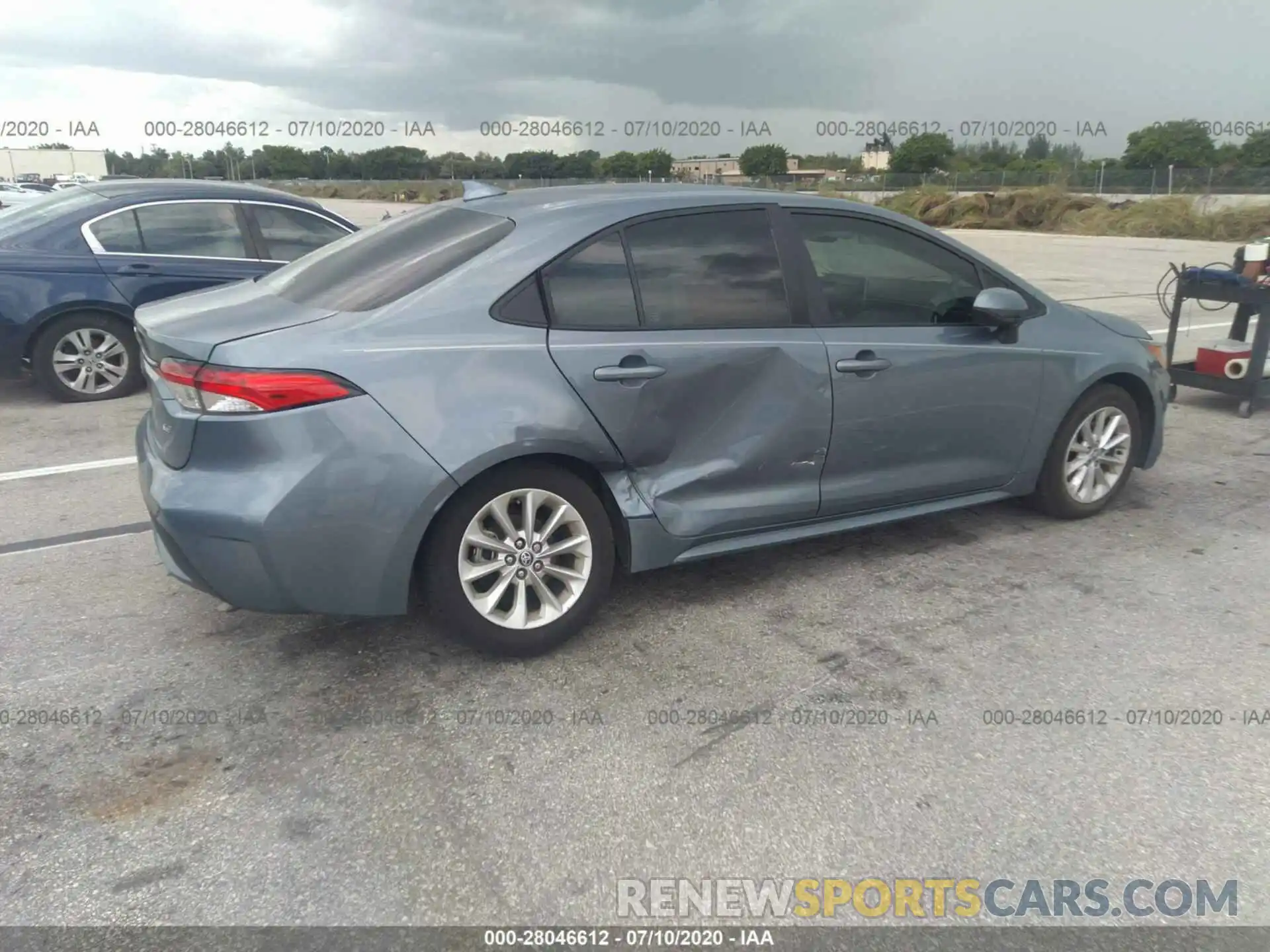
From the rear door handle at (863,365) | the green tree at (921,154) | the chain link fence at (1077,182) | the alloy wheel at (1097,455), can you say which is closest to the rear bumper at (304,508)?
the rear door handle at (863,365)

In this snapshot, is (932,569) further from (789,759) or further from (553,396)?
(553,396)

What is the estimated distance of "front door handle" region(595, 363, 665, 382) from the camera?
3520 millimetres

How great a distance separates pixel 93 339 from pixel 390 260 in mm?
5021

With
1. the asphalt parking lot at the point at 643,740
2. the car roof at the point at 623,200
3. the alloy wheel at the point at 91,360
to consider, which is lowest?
the asphalt parking lot at the point at 643,740

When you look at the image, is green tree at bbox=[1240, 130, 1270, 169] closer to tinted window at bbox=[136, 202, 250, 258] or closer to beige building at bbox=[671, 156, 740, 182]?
beige building at bbox=[671, 156, 740, 182]

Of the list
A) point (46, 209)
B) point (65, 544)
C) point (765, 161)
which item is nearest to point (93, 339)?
point (46, 209)

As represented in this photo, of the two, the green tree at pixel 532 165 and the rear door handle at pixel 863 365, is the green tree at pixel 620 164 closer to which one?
the green tree at pixel 532 165

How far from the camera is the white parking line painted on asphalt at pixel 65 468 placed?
19.2 feet

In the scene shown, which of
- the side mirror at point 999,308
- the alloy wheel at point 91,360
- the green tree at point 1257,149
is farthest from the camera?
the green tree at point 1257,149

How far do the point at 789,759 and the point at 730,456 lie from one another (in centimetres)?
124

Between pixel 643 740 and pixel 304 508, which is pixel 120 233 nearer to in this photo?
pixel 304 508

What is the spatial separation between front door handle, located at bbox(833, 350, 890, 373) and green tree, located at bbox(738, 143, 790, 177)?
10.8 m

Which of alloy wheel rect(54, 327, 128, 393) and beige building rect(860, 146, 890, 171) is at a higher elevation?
beige building rect(860, 146, 890, 171)

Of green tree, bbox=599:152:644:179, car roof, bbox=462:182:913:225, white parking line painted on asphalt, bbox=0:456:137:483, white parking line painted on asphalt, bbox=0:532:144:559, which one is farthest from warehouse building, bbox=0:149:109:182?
car roof, bbox=462:182:913:225
